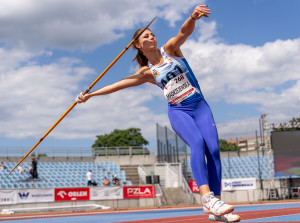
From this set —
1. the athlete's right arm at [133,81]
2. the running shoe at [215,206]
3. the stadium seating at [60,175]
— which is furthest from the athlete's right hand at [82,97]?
the stadium seating at [60,175]

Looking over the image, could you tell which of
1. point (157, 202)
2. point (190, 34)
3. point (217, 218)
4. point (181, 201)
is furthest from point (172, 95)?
point (181, 201)

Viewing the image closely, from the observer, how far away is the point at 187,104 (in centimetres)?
446

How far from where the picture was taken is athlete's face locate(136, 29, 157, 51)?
180 inches

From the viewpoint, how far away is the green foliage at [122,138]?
78.8 meters

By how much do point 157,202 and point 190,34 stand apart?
21.9m

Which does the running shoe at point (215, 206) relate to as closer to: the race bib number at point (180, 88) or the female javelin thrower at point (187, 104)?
the female javelin thrower at point (187, 104)

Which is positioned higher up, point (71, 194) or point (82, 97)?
point (82, 97)

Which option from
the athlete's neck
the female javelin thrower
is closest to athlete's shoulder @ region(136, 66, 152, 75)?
the female javelin thrower

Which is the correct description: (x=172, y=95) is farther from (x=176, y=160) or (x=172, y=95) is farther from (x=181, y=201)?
(x=176, y=160)

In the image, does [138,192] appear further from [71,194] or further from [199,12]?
[199,12]

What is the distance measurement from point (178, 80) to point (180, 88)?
0.09m

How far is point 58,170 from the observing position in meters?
28.4

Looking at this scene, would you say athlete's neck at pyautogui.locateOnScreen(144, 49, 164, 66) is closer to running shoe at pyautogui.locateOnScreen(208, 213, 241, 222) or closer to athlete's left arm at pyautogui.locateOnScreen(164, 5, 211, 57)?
athlete's left arm at pyautogui.locateOnScreen(164, 5, 211, 57)

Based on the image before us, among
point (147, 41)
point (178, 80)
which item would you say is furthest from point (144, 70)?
point (178, 80)
